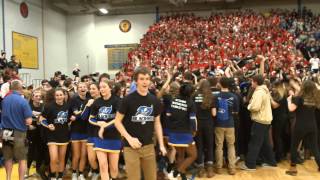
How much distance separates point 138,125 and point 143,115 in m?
0.12

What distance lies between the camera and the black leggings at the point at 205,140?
668 centimetres

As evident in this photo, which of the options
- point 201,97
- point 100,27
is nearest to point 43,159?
point 201,97

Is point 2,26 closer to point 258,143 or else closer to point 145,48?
point 145,48

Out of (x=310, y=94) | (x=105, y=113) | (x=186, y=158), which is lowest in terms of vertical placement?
(x=186, y=158)

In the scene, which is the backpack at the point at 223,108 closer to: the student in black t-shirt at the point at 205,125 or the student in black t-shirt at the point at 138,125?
the student in black t-shirt at the point at 205,125

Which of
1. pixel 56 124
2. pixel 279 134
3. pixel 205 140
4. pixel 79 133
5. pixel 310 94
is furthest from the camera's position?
pixel 279 134

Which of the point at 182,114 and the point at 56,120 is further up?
the point at 182,114

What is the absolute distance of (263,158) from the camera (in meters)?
7.59

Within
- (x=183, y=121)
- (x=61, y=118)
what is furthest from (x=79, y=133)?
(x=183, y=121)

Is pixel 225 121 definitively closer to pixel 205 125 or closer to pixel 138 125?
pixel 205 125

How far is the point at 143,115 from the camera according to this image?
3939 mm

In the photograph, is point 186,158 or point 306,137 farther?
point 306,137

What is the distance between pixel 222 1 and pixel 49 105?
2043cm

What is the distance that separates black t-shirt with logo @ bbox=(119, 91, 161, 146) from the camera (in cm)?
390
